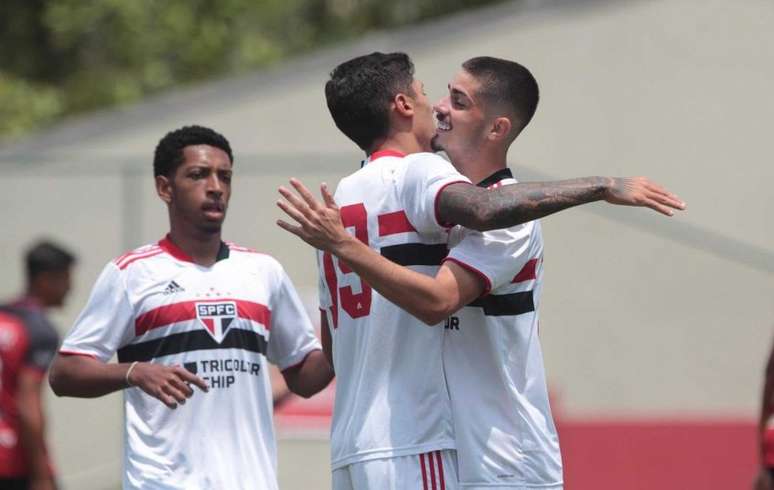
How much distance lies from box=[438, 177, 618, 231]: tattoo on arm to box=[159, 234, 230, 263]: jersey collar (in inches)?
59.9

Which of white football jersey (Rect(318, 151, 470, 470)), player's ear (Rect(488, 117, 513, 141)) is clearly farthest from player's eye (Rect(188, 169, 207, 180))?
player's ear (Rect(488, 117, 513, 141))

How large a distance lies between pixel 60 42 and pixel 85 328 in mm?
16929

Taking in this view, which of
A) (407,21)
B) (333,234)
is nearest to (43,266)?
(333,234)

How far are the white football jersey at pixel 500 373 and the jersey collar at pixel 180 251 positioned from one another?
1.37 m

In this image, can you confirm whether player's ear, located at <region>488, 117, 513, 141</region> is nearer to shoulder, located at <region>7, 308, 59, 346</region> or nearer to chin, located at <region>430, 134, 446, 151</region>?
chin, located at <region>430, 134, 446, 151</region>

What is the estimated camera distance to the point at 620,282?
516 inches

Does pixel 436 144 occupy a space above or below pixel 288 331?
above

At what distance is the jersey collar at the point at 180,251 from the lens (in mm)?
5438

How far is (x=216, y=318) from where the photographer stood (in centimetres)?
530

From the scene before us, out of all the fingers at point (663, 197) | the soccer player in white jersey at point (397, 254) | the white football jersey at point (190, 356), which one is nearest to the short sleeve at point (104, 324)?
→ the white football jersey at point (190, 356)

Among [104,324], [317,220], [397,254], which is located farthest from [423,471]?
[104,324]

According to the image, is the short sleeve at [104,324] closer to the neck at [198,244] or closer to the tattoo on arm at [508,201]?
the neck at [198,244]

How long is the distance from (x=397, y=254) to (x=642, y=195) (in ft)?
2.55

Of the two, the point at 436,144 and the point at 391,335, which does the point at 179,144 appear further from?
the point at 391,335
